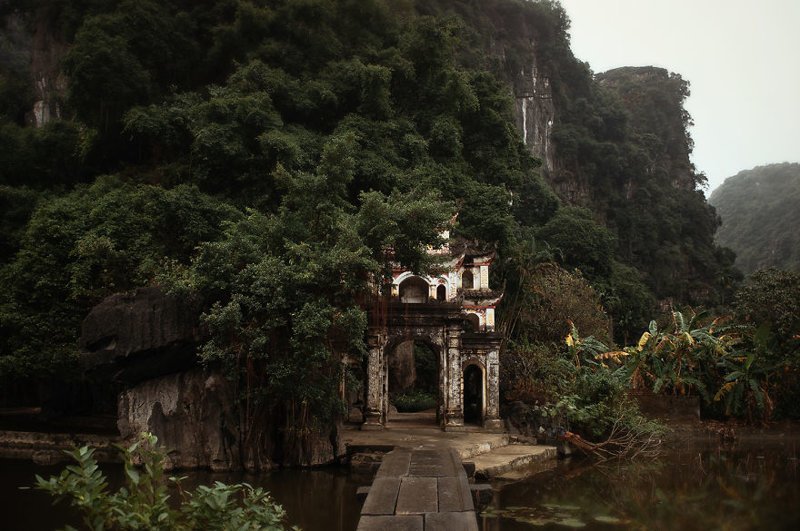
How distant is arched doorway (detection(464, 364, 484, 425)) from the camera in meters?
19.6

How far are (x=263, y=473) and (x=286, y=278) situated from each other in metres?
3.96

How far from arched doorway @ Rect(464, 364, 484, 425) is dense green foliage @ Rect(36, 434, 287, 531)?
46.4ft

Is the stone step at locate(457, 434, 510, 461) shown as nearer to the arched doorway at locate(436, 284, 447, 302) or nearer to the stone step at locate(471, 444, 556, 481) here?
the stone step at locate(471, 444, 556, 481)

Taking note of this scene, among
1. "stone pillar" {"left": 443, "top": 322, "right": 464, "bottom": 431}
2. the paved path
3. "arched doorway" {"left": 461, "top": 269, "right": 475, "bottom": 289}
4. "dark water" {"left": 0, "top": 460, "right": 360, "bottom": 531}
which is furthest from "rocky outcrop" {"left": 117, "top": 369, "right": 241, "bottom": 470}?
"arched doorway" {"left": 461, "top": 269, "right": 475, "bottom": 289}

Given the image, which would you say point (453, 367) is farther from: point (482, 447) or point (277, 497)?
point (277, 497)

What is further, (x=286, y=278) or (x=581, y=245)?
(x=581, y=245)

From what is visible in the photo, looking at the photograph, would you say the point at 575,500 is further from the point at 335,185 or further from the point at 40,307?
the point at 40,307

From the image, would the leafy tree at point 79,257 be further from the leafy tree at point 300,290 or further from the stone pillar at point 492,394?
the stone pillar at point 492,394

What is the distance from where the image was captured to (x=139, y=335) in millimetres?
14172

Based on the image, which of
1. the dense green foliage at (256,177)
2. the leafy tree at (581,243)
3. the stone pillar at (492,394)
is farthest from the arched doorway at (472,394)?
the leafy tree at (581,243)

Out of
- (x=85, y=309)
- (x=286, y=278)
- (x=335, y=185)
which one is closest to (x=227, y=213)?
(x=85, y=309)

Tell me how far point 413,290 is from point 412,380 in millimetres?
8813

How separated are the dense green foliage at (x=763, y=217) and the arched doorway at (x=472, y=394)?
1297 inches

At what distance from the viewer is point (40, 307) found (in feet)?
61.2
